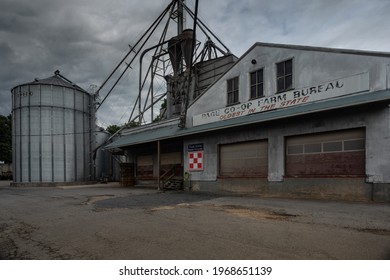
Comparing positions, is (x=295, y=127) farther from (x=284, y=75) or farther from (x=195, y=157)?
(x=195, y=157)

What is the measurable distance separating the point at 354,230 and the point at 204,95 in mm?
12687

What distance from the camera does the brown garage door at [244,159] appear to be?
1401cm

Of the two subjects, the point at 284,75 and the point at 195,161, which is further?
the point at 195,161

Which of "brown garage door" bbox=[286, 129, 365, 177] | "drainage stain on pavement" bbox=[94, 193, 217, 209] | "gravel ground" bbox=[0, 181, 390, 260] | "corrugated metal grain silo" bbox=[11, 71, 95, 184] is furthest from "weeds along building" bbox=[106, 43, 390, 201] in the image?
"corrugated metal grain silo" bbox=[11, 71, 95, 184]

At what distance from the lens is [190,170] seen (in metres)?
17.3

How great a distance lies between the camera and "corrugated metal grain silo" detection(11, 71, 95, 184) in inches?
1019

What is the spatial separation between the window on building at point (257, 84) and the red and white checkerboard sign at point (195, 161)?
4.71 meters

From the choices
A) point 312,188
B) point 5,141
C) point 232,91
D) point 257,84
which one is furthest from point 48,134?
point 5,141

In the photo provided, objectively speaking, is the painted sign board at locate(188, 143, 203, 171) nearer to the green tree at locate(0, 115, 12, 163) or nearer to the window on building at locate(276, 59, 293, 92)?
the window on building at locate(276, 59, 293, 92)

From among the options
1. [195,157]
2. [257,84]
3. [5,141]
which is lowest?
[195,157]

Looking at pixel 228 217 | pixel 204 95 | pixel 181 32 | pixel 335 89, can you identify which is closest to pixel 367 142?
pixel 335 89

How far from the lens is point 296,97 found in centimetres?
1298

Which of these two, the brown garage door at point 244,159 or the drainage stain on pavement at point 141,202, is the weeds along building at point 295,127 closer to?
the brown garage door at point 244,159

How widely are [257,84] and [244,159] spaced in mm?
4012
